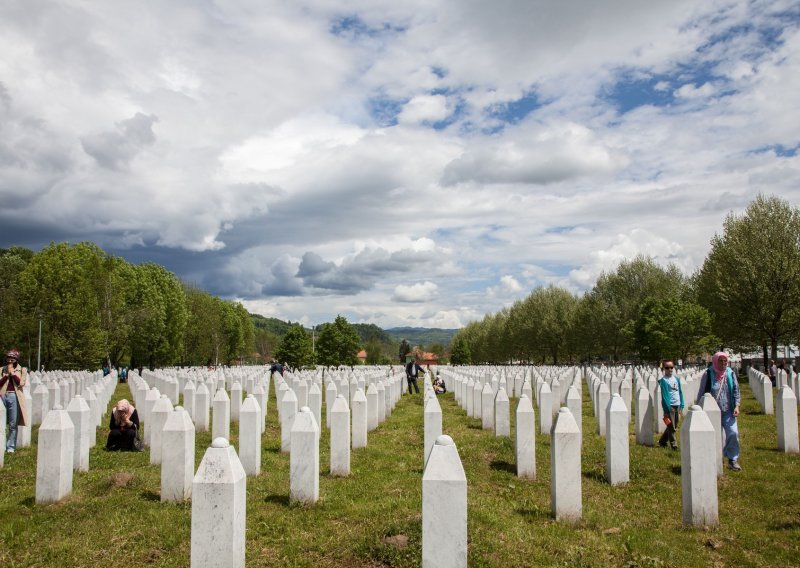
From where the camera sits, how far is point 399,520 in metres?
5.79

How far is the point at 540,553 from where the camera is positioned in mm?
5156

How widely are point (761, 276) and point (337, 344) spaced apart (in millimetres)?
44442

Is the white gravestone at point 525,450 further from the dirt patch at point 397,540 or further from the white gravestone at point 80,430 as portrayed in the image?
the white gravestone at point 80,430

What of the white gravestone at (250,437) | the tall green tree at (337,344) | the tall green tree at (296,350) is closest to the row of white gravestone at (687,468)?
the white gravestone at (250,437)

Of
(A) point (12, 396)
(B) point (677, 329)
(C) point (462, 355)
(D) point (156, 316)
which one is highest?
(D) point (156, 316)

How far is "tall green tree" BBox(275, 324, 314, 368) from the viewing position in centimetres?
7150

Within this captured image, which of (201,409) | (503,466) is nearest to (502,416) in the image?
(503,466)

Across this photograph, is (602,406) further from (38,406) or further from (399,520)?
(38,406)

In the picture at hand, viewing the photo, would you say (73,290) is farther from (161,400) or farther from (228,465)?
(228,465)

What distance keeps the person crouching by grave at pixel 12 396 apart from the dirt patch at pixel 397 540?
8086 mm

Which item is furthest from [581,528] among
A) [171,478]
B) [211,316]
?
[211,316]

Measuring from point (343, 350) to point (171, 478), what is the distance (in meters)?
60.5

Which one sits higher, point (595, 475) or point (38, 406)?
point (38, 406)

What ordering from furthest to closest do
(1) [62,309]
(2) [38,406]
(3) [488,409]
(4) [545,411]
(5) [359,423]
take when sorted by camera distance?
(1) [62,309] < (2) [38,406] < (3) [488,409] < (4) [545,411] < (5) [359,423]
